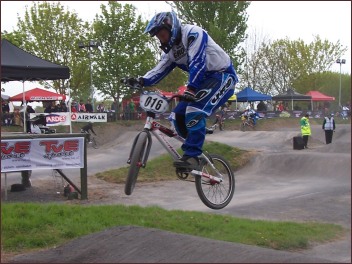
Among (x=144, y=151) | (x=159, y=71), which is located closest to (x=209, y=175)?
(x=144, y=151)

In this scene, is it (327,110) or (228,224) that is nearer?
(327,110)

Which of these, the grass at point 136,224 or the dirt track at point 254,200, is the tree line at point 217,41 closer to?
the dirt track at point 254,200

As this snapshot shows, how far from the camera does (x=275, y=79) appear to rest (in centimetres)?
1013

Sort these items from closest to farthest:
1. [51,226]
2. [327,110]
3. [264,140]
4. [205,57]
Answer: [205,57] → [327,110] → [51,226] → [264,140]

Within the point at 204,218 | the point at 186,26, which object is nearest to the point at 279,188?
the point at 204,218

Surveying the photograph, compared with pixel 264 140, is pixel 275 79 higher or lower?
higher

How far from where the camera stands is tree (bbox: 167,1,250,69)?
718cm

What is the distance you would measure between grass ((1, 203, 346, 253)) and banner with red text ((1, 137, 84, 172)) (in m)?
1.84

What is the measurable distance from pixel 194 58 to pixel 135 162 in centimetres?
139

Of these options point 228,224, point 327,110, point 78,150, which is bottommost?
point 228,224

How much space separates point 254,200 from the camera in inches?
760

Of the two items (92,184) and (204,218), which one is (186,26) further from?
(92,184)

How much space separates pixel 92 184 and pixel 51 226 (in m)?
7.49

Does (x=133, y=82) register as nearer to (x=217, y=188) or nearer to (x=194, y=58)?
(x=194, y=58)
